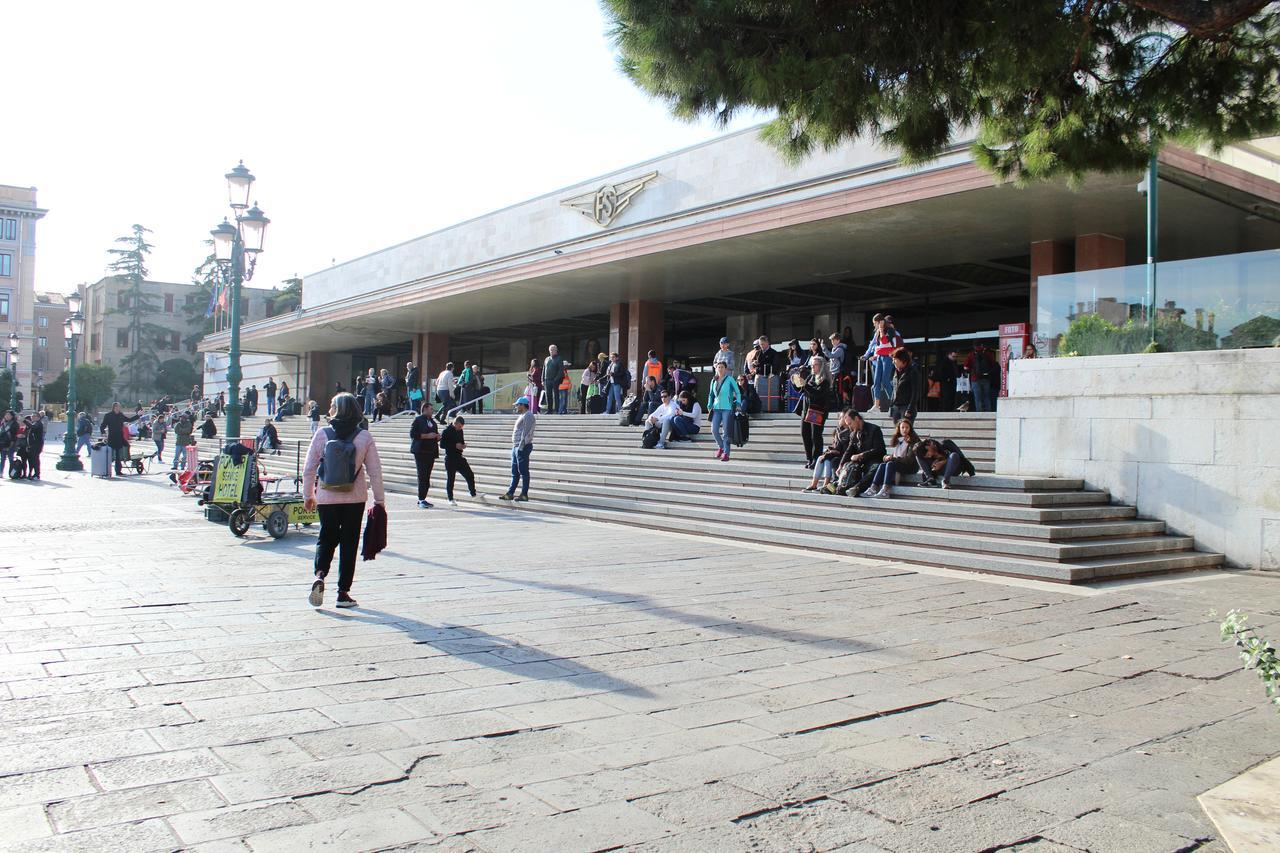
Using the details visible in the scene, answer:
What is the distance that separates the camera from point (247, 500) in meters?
10.8

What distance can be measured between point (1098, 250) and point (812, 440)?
8283 millimetres

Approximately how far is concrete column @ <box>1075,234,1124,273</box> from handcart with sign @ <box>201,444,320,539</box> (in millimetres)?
14088

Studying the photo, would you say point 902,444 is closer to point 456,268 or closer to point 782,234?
point 782,234

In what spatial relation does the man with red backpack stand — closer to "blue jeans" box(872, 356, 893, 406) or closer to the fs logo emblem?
"blue jeans" box(872, 356, 893, 406)

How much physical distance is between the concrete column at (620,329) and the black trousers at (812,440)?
44.4 ft

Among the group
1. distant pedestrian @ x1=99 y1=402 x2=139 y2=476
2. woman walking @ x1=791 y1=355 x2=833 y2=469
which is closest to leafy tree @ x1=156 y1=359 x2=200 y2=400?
distant pedestrian @ x1=99 y1=402 x2=139 y2=476

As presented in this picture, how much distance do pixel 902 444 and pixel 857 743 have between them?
25.2 ft

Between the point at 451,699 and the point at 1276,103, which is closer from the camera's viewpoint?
the point at 451,699

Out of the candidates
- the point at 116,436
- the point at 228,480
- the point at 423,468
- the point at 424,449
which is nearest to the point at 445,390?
the point at 116,436

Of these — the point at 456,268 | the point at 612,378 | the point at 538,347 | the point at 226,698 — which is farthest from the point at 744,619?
the point at 538,347

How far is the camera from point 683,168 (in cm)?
2089

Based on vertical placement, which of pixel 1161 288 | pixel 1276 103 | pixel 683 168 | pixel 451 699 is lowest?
pixel 451 699

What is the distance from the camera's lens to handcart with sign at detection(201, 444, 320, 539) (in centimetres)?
1069

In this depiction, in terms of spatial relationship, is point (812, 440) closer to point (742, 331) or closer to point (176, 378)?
point (742, 331)
